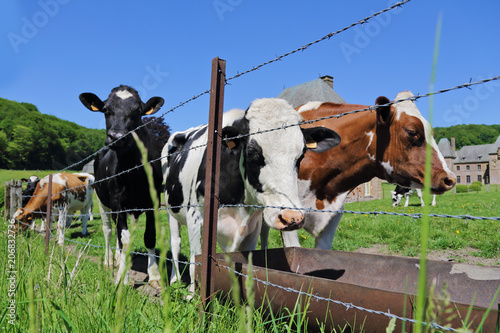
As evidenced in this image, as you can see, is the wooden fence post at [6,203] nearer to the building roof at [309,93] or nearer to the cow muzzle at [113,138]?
the cow muzzle at [113,138]

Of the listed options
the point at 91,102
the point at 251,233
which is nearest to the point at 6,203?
the point at 91,102

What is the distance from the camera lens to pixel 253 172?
2836mm

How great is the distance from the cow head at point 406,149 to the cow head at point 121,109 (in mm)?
2584

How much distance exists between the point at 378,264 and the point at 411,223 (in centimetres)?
528

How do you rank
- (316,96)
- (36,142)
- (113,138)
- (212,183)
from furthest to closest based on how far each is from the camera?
1. (36,142)
2. (316,96)
3. (113,138)
4. (212,183)

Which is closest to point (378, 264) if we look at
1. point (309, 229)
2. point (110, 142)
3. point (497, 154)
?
point (309, 229)

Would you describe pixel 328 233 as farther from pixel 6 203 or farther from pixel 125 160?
pixel 6 203

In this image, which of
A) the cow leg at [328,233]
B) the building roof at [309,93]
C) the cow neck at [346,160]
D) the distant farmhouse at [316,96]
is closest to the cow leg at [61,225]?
the cow neck at [346,160]

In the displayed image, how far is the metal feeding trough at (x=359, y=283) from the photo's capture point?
1488mm

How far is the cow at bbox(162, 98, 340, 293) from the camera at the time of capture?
2.64m

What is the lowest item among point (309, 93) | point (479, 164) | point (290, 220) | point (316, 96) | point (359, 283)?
point (359, 283)

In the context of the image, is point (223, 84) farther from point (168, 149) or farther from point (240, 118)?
point (168, 149)

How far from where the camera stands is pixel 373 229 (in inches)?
290

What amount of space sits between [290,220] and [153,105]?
3062 millimetres
